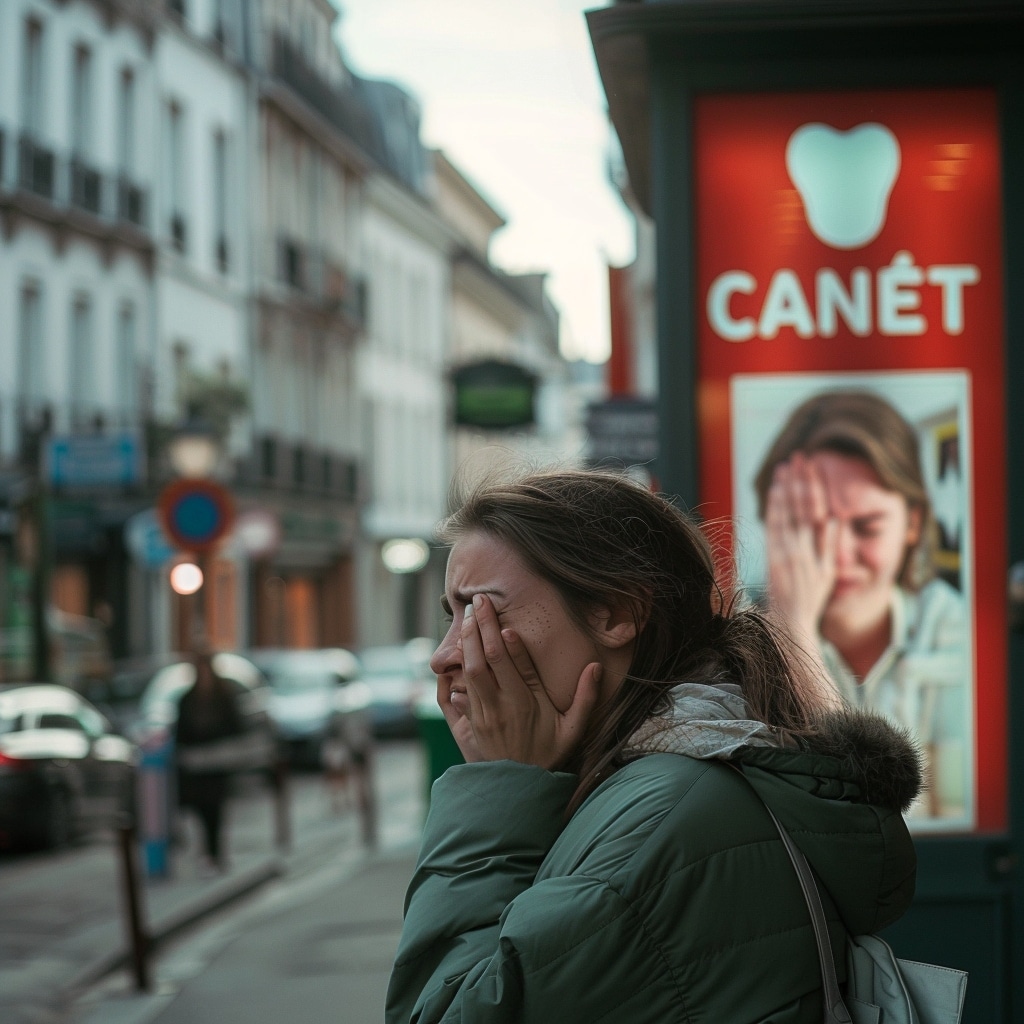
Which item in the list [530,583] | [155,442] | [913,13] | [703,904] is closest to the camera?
[703,904]

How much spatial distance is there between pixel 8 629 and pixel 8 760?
14.2 m

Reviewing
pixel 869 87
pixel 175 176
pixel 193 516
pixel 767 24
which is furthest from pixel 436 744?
pixel 175 176

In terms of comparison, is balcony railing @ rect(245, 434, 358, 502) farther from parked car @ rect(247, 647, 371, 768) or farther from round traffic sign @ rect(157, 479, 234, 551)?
round traffic sign @ rect(157, 479, 234, 551)

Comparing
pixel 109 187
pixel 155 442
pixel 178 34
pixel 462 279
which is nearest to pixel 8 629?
pixel 155 442

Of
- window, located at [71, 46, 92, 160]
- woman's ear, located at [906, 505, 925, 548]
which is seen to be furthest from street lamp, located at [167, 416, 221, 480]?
window, located at [71, 46, 92, 160]

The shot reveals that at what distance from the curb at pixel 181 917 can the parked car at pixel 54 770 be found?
54.5 inches

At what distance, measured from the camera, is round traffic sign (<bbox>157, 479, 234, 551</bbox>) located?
45.4 ft

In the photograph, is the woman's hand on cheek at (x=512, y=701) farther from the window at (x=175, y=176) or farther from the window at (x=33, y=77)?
the window at (x=175, y=176)

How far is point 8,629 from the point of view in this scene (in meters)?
28.3

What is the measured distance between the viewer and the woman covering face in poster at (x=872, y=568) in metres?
4.86

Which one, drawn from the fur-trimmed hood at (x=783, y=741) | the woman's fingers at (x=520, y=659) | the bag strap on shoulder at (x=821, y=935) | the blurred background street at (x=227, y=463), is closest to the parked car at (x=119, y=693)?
the blurred background street at (x=227, y=463)

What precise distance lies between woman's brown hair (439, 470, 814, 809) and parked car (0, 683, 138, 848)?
41.7ft

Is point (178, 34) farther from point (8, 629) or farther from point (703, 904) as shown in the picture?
point (703, 904)

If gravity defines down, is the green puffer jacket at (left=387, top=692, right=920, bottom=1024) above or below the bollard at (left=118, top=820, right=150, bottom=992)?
above
